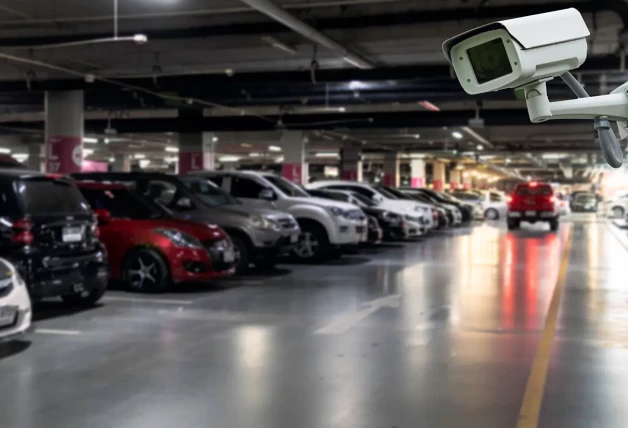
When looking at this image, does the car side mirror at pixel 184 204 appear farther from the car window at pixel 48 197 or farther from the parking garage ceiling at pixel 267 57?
the car window at pixel 48 197

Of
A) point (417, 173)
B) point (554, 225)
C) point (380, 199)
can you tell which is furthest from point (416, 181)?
point (380, 199)

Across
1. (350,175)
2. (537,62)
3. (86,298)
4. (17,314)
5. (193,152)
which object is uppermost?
(193,152)

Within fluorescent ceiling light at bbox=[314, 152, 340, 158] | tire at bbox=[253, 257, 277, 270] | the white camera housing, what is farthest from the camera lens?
fluorescent ceiling light at bbox=[314, 152, 340, 158]

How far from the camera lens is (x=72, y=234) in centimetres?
881

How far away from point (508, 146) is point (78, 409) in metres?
37.1

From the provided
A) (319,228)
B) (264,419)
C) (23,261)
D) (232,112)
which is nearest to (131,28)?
(319,228)

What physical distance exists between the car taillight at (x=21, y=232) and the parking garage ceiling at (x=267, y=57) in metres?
4.43

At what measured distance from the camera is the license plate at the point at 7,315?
6.62 metres

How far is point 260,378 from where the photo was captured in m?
6.19

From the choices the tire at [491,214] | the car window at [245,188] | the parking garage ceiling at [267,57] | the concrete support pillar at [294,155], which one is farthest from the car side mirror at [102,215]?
the tire at [491,214]

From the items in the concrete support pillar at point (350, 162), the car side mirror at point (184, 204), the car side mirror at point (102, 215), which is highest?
the concrete support pillar at point (350, 162)

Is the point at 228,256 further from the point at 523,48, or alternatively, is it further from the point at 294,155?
the point at 294,155

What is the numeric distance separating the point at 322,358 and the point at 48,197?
416cm

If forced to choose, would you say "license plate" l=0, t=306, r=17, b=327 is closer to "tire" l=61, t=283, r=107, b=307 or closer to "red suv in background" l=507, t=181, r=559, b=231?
"tire" l=61, t=283, r=107, b=307
